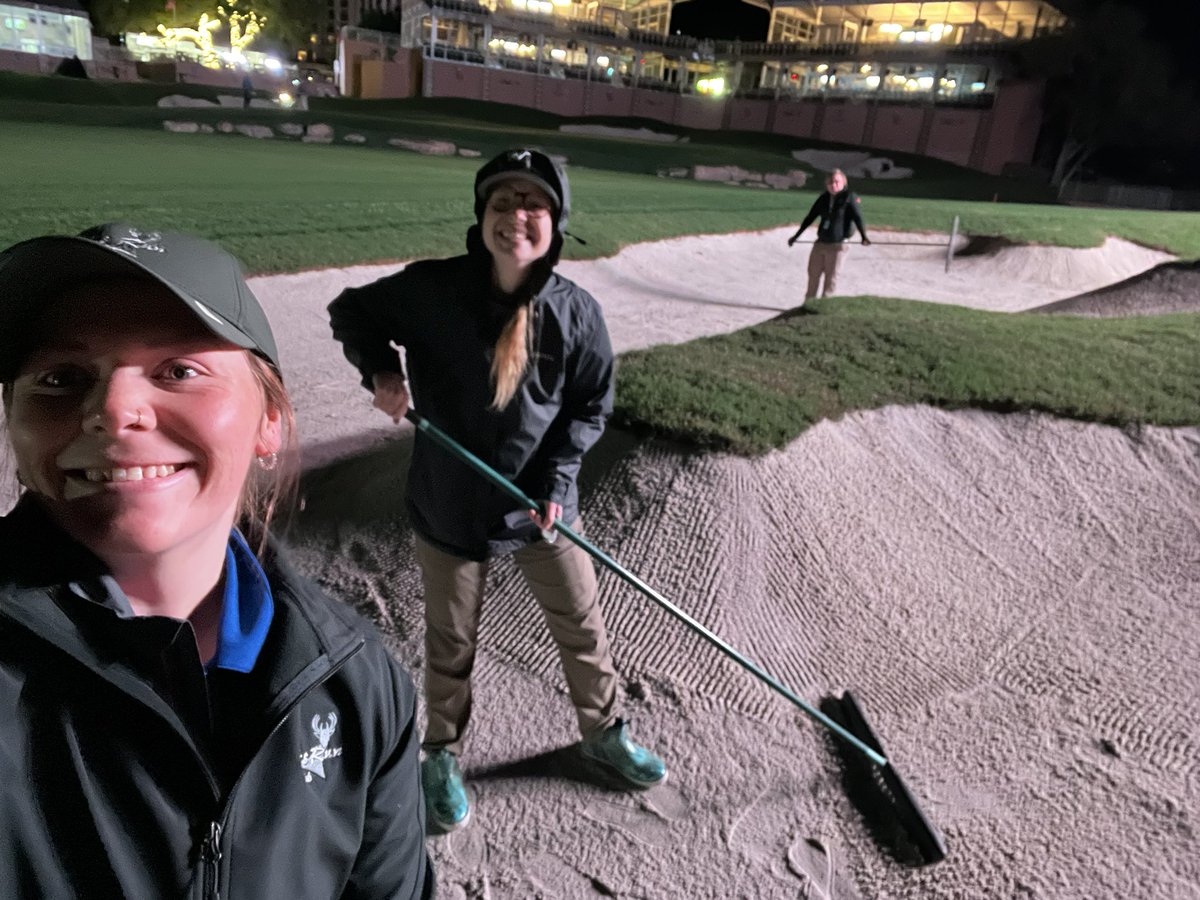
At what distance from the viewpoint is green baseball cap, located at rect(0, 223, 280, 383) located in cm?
105

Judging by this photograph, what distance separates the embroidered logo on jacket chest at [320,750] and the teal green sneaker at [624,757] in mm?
2168

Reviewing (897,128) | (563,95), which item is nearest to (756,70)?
(897,128)

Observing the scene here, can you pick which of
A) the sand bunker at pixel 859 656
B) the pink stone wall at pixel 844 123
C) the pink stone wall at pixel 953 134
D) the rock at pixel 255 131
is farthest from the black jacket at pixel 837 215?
the pink stone wall at pixel 844 123

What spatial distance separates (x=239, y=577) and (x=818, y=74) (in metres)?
49.5

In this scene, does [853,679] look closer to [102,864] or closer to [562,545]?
[562,545]

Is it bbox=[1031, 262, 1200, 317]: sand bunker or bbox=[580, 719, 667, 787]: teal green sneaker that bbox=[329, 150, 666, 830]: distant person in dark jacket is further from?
bbox=[1031, 262, 1200, 317]: sand bunker

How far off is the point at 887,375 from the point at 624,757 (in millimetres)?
4866

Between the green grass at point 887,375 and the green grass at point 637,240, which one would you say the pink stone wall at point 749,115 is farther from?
the green grass at point 887,375

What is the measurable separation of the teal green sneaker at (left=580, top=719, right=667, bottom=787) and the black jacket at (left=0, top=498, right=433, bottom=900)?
6.55ft

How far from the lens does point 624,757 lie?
3498mm

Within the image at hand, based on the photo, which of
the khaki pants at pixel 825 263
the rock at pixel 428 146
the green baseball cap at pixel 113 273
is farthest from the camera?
the rock at pixel 428 146

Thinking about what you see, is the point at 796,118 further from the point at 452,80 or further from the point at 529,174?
the point at 529,174

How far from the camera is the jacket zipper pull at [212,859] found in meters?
1.29

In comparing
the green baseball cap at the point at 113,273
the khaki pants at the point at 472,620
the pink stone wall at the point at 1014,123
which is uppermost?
the pink stone wall at the point at 1014,123
